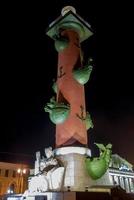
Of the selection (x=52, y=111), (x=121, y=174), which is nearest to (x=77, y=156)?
(x=52, y=111)

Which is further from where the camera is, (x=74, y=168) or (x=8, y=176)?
(x=8, y=176)

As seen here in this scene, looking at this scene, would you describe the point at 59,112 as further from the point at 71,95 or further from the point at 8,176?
the point at 8,176

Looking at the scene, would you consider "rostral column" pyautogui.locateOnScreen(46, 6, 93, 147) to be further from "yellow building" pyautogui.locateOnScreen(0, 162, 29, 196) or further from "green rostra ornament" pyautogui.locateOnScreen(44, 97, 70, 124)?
"yellow building" pyautogui.locateOnScreen(0, 162, 29, 196)

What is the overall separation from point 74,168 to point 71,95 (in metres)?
5.29

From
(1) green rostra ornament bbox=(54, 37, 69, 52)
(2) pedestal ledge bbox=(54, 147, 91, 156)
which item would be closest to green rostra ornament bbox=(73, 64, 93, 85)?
(1) green rostra ornament bbox=(54, 37, 69, 52)

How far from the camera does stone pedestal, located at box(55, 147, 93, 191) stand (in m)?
15.0

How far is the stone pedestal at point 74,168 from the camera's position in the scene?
49.1 ft

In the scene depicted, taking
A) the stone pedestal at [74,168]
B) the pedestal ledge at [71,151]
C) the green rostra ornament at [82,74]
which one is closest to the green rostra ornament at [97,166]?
the stone pedestal at [74,168]

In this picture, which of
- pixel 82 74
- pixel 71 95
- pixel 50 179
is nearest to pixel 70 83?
pixel 71 95

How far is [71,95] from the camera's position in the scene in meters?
18.2

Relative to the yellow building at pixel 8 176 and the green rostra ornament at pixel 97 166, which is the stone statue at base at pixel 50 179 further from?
the yellow building at pixel 8 176

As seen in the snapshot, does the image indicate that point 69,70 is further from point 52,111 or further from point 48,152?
point 48,152

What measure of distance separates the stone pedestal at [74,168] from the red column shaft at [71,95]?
619 mm

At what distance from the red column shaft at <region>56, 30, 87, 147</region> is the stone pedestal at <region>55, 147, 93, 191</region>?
62 cm
